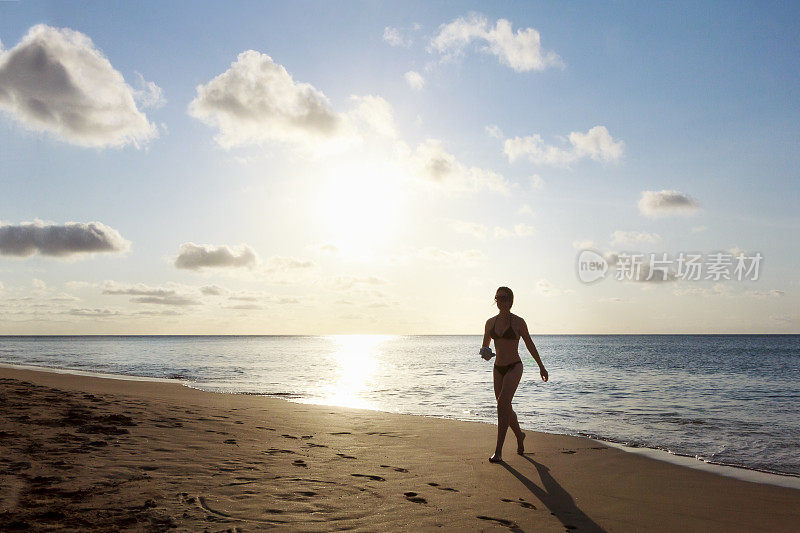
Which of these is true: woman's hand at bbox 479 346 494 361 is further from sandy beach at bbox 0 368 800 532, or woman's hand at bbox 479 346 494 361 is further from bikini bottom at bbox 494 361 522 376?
sandy beach at bbox 0 368 800 532

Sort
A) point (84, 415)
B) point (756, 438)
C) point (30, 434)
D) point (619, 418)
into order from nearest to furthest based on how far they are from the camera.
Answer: point (30, 434), point (84, 415), point (756, 438), point (619, 418)

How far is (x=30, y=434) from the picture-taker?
23.9 feet

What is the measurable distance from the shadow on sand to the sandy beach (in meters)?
0.02

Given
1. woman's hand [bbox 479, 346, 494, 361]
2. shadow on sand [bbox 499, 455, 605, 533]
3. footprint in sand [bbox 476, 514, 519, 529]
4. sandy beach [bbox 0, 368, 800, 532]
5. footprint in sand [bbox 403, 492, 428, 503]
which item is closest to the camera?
sandy beach [bbox 0, 368, 800, 532]

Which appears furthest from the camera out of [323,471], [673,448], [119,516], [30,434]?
[673,448]

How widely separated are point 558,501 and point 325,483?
2791 millimetres

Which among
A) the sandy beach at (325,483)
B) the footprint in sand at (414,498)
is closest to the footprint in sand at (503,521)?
the sandy beach at (325,483)

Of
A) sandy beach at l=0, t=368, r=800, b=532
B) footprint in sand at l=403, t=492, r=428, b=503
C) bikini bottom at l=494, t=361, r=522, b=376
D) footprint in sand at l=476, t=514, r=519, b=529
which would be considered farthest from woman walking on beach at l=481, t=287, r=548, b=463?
footprint in sand at l=476, t=514, r=519, b=529

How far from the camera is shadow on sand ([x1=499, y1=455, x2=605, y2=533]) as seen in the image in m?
5.17

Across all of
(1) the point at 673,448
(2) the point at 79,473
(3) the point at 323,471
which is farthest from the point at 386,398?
(2) the point at 79,473

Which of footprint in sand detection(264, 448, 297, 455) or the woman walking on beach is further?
the woman walking on beach

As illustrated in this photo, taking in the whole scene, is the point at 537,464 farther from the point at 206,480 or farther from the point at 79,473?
the point at 79,473

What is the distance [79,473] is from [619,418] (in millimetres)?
13393

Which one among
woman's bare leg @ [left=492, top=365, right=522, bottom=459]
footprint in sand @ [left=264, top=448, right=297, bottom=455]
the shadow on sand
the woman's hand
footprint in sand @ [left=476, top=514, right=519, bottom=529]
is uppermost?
the woman's hand
